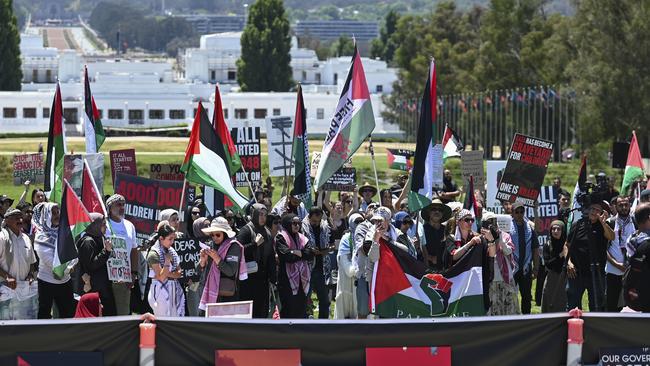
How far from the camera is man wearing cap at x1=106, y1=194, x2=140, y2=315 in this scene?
14.0 meters

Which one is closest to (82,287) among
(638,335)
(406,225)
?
(406,225)

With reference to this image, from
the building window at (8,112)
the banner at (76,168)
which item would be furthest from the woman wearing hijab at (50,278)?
the building window at (8,112)

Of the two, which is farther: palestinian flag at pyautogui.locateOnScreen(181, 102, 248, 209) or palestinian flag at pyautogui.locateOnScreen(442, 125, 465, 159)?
palestinian flag at pyautogui.locateOnScreen(442, 125, 465, 159)

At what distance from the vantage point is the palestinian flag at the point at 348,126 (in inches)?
649

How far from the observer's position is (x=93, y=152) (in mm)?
20781

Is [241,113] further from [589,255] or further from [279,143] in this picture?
[589,255]

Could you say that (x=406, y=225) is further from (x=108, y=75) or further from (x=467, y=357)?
(x=108, y=75)

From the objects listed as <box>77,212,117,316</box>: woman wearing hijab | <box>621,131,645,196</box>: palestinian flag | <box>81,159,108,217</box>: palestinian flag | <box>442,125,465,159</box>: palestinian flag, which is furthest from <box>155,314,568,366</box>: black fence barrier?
<box>442,125,465,159</box>: palestinian flag

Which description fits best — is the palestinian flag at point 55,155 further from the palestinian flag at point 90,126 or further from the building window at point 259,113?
the building window at point 259,113

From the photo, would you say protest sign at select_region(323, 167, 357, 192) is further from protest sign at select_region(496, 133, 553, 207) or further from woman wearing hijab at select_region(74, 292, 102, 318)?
woman wearing hijab at select_region(74, 292, 102, 318)

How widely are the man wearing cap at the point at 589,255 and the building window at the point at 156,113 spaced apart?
9811 centimetres

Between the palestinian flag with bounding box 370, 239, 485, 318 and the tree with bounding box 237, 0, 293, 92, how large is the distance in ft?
295

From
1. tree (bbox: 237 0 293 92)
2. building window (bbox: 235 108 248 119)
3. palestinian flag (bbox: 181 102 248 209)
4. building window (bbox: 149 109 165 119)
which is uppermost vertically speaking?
palestinian flag (bbox: 181 102 248 209)

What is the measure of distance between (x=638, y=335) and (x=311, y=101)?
343ft
